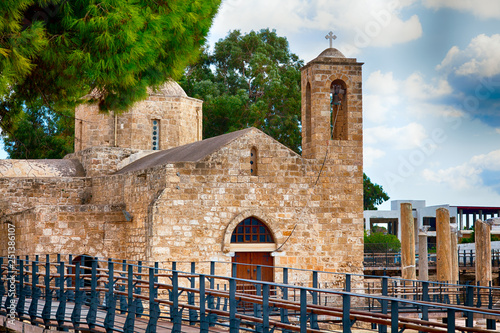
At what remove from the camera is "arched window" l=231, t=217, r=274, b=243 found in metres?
17.6

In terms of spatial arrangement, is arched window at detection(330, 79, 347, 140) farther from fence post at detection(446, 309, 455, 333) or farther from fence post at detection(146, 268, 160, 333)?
fence post at detection(446, 309, 455, 333)

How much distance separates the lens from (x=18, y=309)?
10859 millimetres

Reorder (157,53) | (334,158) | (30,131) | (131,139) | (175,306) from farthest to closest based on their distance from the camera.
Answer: (30,131) → (131,139) → (334,158) → (157,53) → (175,306)

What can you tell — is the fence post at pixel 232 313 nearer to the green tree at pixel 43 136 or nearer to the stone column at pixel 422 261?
the stone column at pixel 422 261

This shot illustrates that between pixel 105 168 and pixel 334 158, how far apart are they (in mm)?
7282

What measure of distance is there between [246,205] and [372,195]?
116 feet

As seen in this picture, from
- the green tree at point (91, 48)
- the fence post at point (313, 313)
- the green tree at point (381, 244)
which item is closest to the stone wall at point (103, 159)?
the green tree at point (91, 48)

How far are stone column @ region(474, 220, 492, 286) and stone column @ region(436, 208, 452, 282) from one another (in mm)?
817

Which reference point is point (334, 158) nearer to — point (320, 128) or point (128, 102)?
point (320, 128)

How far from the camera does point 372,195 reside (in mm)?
51594

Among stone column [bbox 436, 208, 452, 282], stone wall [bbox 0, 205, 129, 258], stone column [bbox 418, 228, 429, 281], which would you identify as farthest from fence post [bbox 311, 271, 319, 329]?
stone column [bbox 418, 228, 429, 281]

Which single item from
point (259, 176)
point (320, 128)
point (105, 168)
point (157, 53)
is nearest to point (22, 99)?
point (157, 53)

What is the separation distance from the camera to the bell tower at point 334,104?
18.3 meters

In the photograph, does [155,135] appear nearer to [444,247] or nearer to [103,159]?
[103,159]
